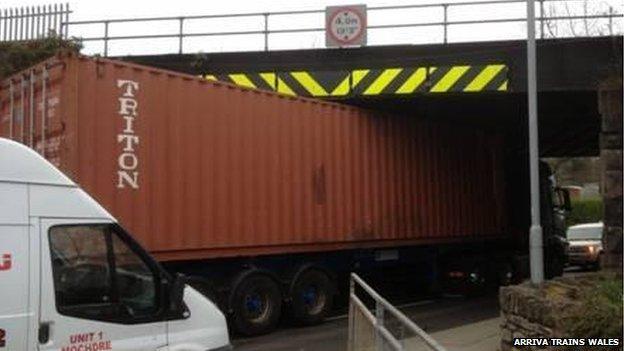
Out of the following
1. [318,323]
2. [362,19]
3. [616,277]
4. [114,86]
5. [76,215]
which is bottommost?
[318,323]

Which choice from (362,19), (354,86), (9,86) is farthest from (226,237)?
(362,19)

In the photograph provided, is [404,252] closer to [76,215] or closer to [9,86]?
[9,86]

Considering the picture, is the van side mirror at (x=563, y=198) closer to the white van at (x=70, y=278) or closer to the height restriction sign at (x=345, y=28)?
the height restriction sign at (x=345, y=28)

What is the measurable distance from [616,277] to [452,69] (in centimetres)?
655

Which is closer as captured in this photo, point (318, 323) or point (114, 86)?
point (114, 86)

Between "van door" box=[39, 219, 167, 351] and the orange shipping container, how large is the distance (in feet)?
14.3

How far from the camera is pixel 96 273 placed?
221 inches

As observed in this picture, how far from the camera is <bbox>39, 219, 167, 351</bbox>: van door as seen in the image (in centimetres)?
533

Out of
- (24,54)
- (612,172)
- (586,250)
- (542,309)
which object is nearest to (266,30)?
(24,54)

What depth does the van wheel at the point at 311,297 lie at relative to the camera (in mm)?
12773

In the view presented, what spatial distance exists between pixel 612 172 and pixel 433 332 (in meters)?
3.33

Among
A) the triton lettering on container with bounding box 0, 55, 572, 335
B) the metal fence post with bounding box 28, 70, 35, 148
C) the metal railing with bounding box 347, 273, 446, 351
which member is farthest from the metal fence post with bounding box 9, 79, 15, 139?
the metal railing with bounding box 347, 273, 446, 351

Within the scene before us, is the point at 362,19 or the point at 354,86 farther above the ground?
the point at 362,19

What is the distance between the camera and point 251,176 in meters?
12.3
